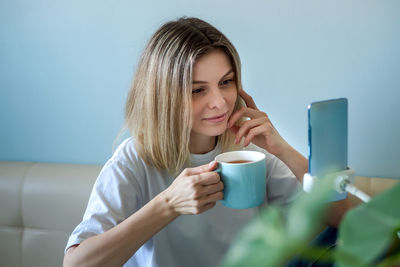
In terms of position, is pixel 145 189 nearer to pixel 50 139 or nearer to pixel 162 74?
pixel 162 74

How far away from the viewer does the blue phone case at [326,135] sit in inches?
26.0

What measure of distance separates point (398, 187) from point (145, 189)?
3.14 feet

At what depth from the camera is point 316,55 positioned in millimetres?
1372

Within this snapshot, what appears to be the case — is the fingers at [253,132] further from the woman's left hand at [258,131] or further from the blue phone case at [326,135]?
the blue phone case at [326,135]

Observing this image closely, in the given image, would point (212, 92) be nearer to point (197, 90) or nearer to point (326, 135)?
point (197, 90)

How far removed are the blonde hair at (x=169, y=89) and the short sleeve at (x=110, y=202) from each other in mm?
78

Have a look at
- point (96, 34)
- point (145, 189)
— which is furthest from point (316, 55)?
point (96, 34)

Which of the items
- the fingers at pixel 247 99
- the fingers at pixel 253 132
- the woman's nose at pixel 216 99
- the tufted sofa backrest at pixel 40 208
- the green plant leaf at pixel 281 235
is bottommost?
the tufted sofa backrest at pixel 40 208

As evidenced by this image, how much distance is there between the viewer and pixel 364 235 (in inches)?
8.8

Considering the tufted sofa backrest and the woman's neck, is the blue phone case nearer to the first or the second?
the woman's neck

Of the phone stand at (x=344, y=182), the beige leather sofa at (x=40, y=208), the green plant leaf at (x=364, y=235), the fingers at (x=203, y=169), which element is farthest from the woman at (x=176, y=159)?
the green plant leaf at (x=364, y=235)

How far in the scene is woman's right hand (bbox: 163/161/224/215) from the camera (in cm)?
88

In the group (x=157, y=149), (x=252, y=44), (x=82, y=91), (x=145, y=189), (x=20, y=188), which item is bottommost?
(x=20, y=188)

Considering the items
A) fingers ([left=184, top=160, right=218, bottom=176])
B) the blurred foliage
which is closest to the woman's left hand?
fingers ([left=184, top=160, right=218, bottom=176])
